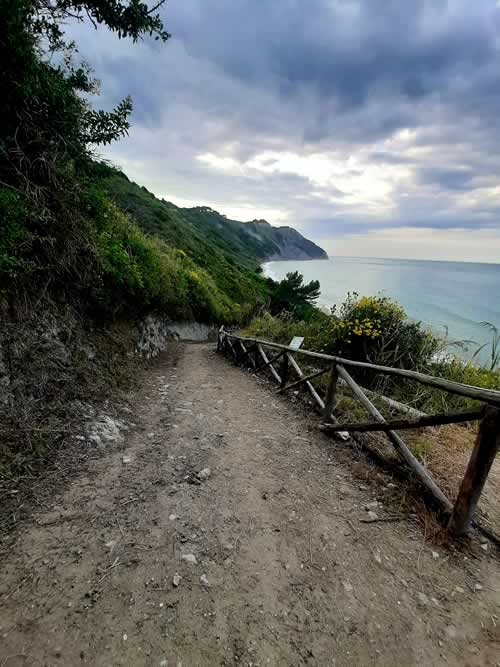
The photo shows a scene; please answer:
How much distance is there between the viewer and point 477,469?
2.21m

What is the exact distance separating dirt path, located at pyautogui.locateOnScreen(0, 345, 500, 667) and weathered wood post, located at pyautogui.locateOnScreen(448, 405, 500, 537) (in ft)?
0.80

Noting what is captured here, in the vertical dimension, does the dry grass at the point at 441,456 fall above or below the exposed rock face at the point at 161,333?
above

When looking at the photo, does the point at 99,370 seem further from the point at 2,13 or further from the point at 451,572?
the point at 451,572

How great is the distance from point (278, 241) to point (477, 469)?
177 meters

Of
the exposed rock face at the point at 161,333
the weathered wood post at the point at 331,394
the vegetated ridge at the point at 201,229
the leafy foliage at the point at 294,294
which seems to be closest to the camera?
the weathered wood post at the point at 331,394

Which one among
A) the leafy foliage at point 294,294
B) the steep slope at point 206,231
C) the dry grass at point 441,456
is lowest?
the dry grass at point 441,456

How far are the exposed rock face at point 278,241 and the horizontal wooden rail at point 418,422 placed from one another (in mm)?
127857

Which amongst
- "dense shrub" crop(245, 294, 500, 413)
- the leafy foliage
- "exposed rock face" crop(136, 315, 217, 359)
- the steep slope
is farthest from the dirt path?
the leafy foliage

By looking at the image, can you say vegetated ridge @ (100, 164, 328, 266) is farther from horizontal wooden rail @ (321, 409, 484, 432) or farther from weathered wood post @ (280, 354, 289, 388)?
horizontal wooden rail @ (321, 409, 484, 432)

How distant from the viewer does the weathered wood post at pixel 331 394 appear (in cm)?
A: 424

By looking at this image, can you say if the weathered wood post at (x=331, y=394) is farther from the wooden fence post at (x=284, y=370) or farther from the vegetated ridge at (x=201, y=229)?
the vegetated ridge at (x=201, y=229)

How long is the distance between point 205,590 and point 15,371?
2743mm

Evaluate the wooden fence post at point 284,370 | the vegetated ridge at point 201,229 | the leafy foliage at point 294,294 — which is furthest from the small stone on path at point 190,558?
Result: the leafy foliage at point 294,294

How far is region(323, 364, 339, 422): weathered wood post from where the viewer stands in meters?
4.24
